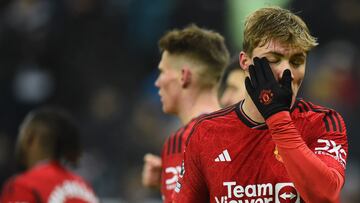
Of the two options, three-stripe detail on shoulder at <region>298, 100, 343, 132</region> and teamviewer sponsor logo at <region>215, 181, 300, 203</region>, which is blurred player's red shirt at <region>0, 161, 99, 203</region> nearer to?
teamviewer sponsor logo at <region>215, 181, 300, 203</region>

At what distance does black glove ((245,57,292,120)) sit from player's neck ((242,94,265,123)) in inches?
8.1

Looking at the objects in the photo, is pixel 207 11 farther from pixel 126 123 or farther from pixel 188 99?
pixel 188 99

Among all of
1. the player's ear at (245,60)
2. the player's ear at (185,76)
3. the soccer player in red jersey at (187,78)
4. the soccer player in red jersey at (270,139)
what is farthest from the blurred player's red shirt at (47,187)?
the player's ear at (245,60)

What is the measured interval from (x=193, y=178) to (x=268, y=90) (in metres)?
0.60

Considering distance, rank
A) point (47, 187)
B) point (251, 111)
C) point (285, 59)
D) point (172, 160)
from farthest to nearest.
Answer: point (47, 187)
point (172, 160)
point (251, 111)
point (285, 59)

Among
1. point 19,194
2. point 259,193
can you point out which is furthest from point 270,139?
point 19,194

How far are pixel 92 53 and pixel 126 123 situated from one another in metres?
1.42

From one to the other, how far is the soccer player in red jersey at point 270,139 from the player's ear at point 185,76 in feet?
4.10

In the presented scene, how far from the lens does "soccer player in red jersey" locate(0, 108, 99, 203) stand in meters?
5.92

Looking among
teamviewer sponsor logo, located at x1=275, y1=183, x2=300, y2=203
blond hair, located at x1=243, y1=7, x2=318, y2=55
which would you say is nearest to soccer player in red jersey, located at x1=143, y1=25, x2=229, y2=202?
blond hair, located at x1=243, y1=7, x2=318, y2=55

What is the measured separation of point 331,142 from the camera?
3771mm

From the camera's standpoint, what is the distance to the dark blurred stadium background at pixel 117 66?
11.6m

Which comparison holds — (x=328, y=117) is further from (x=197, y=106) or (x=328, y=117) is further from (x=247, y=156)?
(x=197, y=106)

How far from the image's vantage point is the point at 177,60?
5.33 meters
